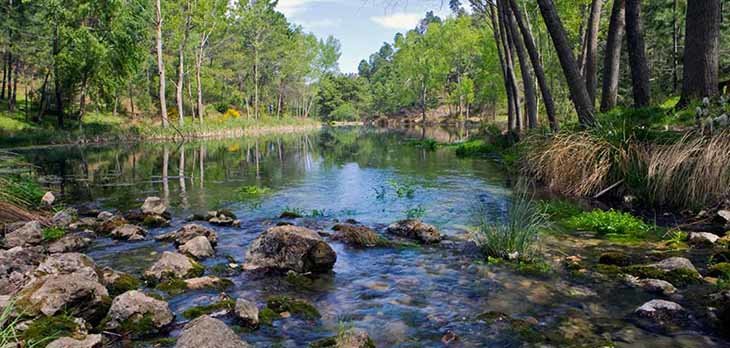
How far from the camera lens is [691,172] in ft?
30.5

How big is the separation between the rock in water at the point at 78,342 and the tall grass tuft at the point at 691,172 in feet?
31.4

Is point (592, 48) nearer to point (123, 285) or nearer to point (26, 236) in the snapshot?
point (123, 285)

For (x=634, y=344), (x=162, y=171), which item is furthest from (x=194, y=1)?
(x=634, y=344)

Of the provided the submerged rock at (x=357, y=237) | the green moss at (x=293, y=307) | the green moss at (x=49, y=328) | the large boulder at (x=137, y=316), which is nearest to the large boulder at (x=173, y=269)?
the large boulder at (x=137, y=316)

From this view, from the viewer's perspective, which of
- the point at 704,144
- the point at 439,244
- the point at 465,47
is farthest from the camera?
the point at 465,47

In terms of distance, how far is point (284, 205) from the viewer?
42.6ft

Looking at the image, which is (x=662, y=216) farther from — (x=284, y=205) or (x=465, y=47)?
(x=465, y=47)

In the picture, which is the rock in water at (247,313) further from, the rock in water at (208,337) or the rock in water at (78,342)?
the rock in water at (78,342)

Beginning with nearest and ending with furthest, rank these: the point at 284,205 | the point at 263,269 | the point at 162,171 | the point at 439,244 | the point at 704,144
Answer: the point at 263,269 → the point at 439,244 → the point at 704,144 → the point at 284,205 → the point at 162,171

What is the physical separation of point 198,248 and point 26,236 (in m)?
3.31

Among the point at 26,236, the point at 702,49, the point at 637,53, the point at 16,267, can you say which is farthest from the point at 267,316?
the point at 637,53

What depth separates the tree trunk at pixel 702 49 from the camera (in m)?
11.4

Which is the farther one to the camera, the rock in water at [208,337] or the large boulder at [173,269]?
the large boulder at [173,269]

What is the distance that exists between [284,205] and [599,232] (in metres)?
7.42
